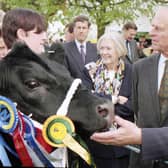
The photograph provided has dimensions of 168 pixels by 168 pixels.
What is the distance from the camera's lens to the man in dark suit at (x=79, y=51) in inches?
219

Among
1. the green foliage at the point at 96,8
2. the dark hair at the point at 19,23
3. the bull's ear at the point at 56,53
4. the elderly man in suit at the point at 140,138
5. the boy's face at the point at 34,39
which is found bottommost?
the elderly man in suit at the point at 140,138

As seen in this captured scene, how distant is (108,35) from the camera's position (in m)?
4.79

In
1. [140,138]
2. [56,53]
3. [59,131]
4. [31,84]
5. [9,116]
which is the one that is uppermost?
[56,53]

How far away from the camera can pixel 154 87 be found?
138 inches

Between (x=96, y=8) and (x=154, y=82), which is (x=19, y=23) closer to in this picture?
(x=154, y=82)

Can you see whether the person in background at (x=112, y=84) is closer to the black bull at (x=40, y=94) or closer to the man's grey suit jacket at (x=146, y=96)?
the man's grey suit jacket at (x=146, y=96)

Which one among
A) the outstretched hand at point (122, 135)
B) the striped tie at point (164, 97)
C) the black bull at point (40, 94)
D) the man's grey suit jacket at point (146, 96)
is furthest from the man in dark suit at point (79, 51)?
the black bull at point (40, 94)

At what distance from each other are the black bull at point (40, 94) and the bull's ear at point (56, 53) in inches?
11.2

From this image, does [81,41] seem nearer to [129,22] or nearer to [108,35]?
[108,35]

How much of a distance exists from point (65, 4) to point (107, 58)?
7.79 meters

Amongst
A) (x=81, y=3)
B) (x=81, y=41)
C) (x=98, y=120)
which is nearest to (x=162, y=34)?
(x=98, y=120)

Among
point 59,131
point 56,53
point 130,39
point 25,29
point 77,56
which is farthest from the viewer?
point 130,39

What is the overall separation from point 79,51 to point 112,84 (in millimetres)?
2224

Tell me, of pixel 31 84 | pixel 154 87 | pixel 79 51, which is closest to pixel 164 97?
pixel 154 87
